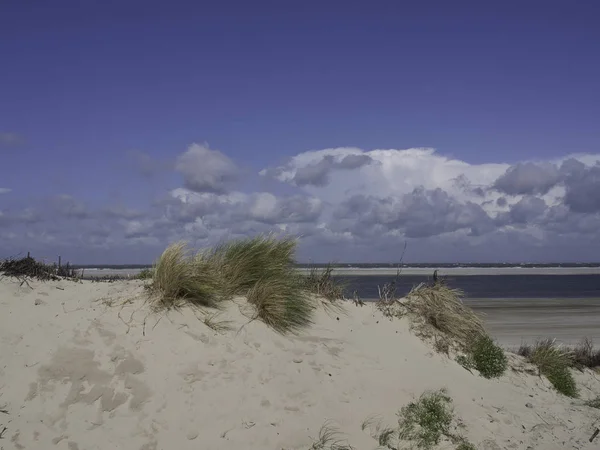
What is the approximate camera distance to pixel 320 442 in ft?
25.1

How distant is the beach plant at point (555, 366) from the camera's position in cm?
1161

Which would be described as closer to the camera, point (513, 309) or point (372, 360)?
point (372, 360)

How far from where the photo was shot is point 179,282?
31.6 feet

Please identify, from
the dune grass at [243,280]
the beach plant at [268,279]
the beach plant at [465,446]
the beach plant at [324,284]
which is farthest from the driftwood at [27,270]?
the beach plant at [465,446]

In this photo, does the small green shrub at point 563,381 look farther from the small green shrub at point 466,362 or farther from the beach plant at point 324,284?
the beach plant at point 324,284

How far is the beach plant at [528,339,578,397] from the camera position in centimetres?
1161

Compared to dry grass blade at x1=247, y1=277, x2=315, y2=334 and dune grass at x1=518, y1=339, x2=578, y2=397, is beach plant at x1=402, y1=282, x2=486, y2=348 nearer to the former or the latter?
dune grass at x1=518, y1=339, x2=578, y2=397

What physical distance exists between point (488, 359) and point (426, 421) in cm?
338

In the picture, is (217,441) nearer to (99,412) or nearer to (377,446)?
(99,412)

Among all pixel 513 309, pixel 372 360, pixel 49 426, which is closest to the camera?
pixel 49 426

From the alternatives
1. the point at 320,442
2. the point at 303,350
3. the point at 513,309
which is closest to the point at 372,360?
the point at 303,350

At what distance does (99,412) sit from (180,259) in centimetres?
312

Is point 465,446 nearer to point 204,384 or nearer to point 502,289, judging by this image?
point 204,384

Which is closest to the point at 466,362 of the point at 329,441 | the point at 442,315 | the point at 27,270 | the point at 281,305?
the point at 442,315
